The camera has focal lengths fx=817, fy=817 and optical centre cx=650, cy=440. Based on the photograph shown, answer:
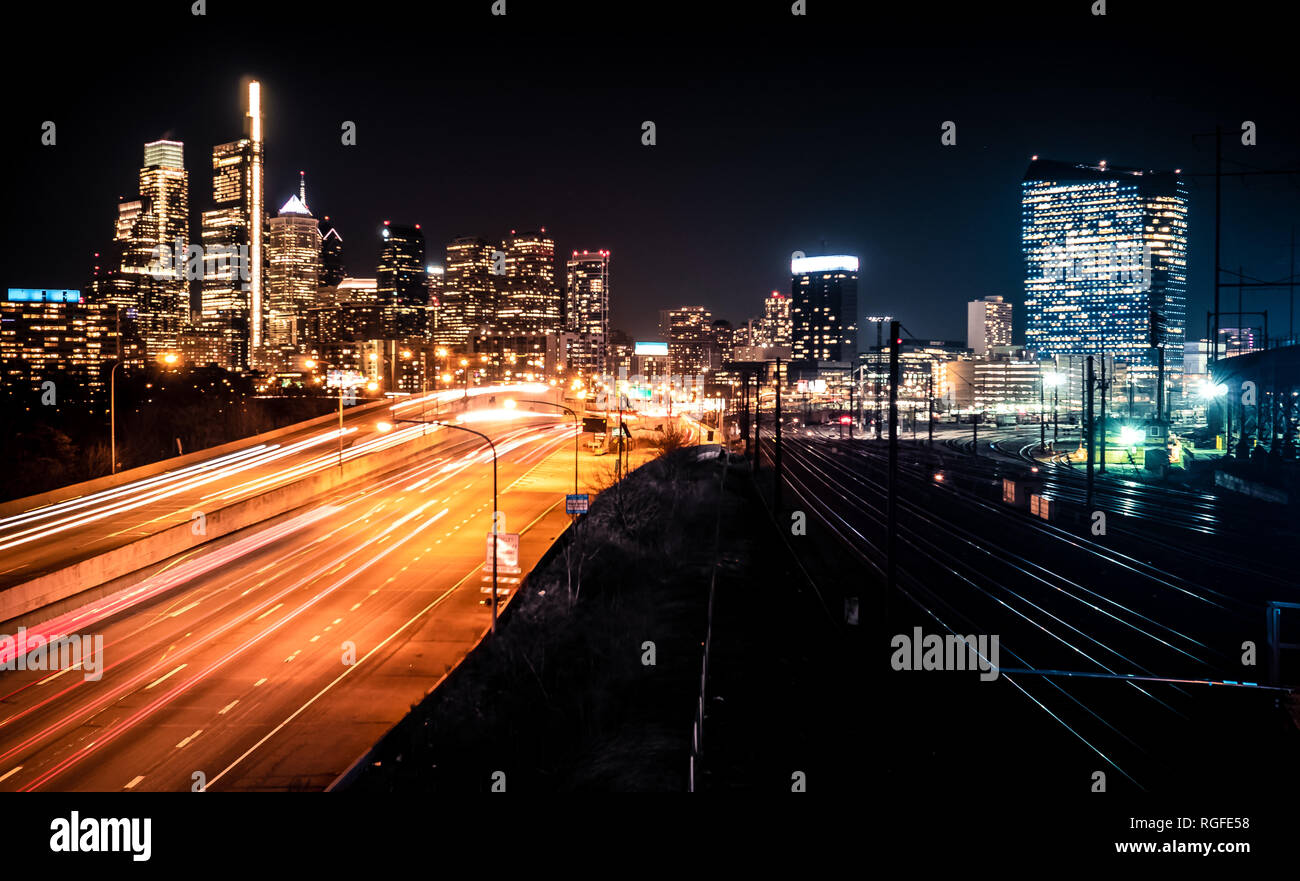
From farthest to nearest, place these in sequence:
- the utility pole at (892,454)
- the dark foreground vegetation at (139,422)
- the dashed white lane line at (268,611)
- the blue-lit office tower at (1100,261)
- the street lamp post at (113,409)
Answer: the blue-lit office tower at (1100,261)
the dark foreground vegetation at (139,422)
the street lamp post at (113,409)
the dashed white lane line at (268,611)
the utility pole at (892,454)

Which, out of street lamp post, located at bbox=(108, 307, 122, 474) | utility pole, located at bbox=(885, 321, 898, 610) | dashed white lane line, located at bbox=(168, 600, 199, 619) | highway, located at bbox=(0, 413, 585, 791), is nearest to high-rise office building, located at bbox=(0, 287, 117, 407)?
street lamp post, located at bbox=(108, 307, 122, 474)

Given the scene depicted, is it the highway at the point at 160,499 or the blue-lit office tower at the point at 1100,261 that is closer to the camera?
the highway at the point at 160,499

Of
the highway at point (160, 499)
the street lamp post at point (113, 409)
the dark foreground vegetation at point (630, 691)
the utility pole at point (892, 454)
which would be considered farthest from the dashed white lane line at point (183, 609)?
the utility pole at point (892, 454)

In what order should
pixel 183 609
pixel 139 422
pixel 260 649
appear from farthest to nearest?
pixel 139 422 < pixel 183 609 < pixel 260 649

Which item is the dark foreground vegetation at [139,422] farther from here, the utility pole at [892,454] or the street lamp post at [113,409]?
the utility pole at [892,454]

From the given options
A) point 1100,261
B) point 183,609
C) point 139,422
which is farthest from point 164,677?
point 1100,261

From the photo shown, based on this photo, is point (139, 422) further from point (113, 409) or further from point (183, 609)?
point (183, 609)
